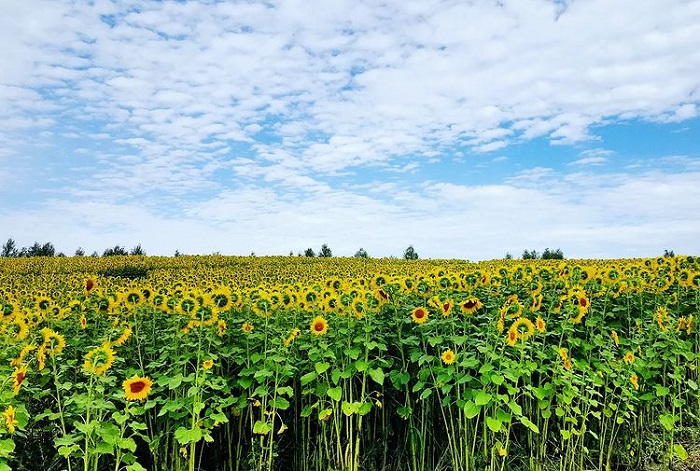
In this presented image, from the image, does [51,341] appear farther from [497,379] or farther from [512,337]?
[512,337]

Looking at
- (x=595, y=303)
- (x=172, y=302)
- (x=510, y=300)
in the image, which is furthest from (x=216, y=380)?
(x=595, y=303)

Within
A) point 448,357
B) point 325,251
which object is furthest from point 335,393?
point 325,251

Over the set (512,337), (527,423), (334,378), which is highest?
(512,337)

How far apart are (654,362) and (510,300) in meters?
1.64

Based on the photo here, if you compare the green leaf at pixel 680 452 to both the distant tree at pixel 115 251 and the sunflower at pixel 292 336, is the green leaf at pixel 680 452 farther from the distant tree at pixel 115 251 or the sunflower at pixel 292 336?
the distant tree at pixel 115 251

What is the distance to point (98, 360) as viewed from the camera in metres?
4.13

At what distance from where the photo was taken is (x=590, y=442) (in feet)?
19.5

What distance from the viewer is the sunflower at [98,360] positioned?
4.04 meters

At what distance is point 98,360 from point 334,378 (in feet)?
5.47

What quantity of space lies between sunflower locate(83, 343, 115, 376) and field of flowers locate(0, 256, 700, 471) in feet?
0.04

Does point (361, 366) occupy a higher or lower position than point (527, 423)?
higher

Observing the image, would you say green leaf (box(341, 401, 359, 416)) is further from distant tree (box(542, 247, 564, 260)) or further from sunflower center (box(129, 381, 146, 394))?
distant tree (box(542, 247, 564, 260))

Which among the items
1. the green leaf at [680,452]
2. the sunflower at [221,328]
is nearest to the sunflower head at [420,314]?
the sunflower at [221,328]

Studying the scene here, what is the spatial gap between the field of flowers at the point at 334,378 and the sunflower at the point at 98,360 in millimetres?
12
